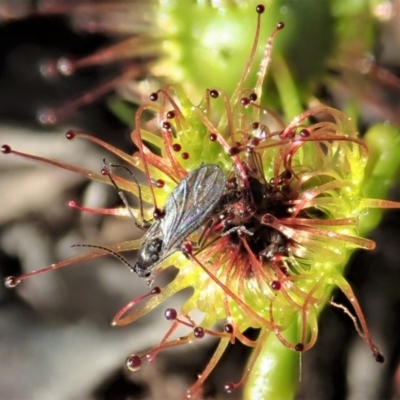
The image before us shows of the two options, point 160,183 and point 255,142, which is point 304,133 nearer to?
point 255,142

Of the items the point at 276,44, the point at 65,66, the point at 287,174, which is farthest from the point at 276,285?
the point at 65,66

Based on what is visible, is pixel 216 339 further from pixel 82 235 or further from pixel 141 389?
pixel 82 235

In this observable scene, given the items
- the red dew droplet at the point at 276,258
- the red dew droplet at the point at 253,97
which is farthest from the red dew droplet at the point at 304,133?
the red dew droplet at the point at 276,258

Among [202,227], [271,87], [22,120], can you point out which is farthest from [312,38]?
[22,120]

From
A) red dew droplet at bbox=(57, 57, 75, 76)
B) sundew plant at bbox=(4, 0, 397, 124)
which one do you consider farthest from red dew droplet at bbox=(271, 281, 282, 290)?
red dew droplet at bbox=(57, 57, 75, 76)

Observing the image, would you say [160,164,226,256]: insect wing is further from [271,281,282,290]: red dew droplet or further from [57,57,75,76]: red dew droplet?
[57,57,75,76]: red dew droplet

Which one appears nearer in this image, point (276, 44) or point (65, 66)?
point (276, 44)
